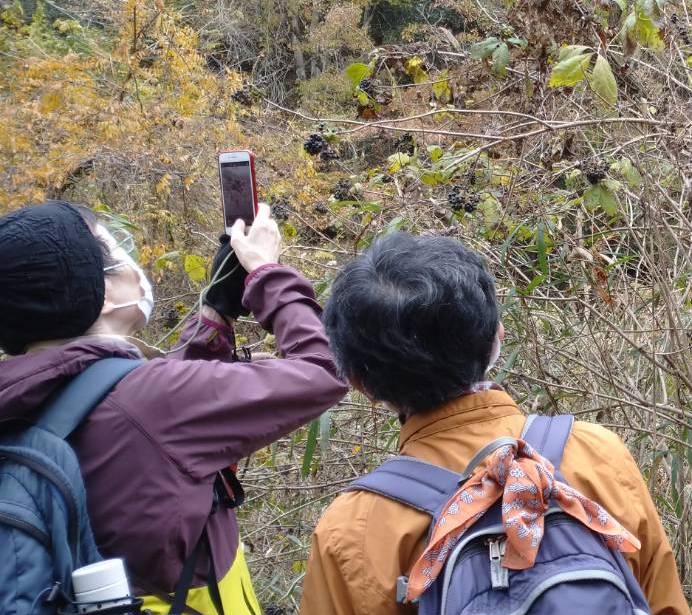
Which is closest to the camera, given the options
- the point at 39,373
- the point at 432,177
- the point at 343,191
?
the point at 39,373

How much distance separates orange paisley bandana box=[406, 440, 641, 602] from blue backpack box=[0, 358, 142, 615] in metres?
0.48

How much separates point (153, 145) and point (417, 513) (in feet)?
21.5

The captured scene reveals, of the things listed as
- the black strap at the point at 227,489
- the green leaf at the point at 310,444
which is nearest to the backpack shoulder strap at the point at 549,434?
the black strap at the point at 227,489

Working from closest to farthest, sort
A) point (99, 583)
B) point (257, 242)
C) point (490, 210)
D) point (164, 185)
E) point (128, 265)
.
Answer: point (99, 583)
point (128, 265)
point (257, 242)
point (490, 210)
point (164, 185)

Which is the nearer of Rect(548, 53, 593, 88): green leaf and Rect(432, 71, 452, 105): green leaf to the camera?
Rect(548, 53, 593, 88): green leaf

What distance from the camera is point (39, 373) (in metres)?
1.15

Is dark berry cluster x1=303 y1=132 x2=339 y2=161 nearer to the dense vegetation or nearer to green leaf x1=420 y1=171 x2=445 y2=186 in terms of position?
the dense vegetation

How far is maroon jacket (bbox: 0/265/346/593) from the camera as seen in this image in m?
1.20

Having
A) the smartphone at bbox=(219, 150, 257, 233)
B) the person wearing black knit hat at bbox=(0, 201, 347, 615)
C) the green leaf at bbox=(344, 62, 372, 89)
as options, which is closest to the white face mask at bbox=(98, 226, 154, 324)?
the person wearing black knit hat at bbox=(0, 201, 347, 615)

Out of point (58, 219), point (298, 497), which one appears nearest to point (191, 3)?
point (298, 497)

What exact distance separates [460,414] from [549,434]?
136mm

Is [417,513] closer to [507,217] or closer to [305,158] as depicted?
[507,217]

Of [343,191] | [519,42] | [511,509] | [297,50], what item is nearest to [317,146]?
[343,191]

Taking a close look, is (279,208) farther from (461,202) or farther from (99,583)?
(99,583)
